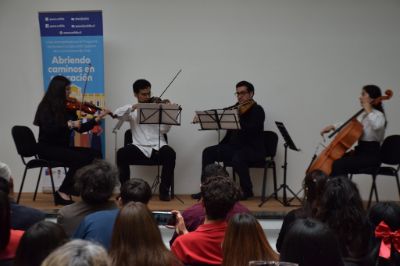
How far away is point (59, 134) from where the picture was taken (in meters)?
5.70

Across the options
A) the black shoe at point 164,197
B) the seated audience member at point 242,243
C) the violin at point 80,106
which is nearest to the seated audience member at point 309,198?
the seated audience member at point 242,243

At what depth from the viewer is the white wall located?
6754mm

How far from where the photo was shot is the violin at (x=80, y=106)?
5.85 metres

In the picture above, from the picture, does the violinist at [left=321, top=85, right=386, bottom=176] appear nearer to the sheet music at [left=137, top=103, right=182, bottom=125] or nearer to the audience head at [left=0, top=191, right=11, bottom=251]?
the sheet music at [left=137, top=103, right=182, bottom=125]

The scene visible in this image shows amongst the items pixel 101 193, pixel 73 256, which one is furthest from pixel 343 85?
pixel 73 256

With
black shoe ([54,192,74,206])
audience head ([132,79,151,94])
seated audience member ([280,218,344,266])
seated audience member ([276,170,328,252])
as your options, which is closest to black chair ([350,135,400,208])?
audience head ([132,79,151,94])

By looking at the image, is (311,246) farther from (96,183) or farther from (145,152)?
(145,152)

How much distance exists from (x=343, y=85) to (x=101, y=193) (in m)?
4.54

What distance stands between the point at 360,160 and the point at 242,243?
3.73 m

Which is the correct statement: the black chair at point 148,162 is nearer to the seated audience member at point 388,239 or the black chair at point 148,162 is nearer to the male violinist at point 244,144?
the male violinist at point 244,144

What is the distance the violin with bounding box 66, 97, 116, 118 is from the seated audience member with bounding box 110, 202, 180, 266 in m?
3.86

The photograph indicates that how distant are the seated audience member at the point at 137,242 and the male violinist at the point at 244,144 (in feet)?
12.9

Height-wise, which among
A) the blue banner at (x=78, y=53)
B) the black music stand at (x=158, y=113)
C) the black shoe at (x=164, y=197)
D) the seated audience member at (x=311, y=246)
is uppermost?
the blue banner at (x=78, y=53)

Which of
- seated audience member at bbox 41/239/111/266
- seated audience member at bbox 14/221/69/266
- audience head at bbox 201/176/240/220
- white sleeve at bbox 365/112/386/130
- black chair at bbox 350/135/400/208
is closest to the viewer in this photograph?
seated audience member at bbox 41/239/111/266
